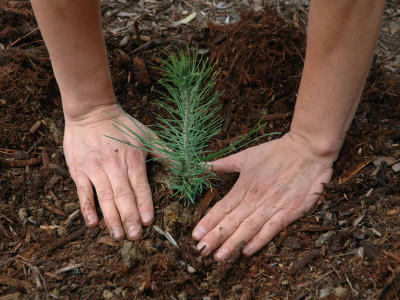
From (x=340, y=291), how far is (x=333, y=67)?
2.72 feet

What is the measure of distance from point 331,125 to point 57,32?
1209mm

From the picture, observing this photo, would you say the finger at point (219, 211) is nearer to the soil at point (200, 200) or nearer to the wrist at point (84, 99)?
the soil at point (200, 200)

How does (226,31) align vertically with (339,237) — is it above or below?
above

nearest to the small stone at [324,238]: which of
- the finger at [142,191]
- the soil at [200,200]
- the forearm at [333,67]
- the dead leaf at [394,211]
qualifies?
the soil at [200,200]

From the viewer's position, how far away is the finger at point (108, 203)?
1.80m

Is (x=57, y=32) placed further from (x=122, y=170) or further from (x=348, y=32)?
(x=348, y=32)

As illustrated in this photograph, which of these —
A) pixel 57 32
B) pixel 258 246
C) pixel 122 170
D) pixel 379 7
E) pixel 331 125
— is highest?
pixel 379 7

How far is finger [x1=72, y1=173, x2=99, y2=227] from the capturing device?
1867 mm

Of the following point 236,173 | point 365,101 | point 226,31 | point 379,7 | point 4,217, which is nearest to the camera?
point 379,7

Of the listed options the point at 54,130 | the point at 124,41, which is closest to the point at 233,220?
the point at 54,130

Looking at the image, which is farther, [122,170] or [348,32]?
[122,170]

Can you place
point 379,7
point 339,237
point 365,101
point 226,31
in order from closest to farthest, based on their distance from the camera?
point 379,7 → point 339,237 → point 365,101 → point 226,31

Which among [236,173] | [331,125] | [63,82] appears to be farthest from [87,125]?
[331,125]

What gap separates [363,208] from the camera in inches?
71.1
